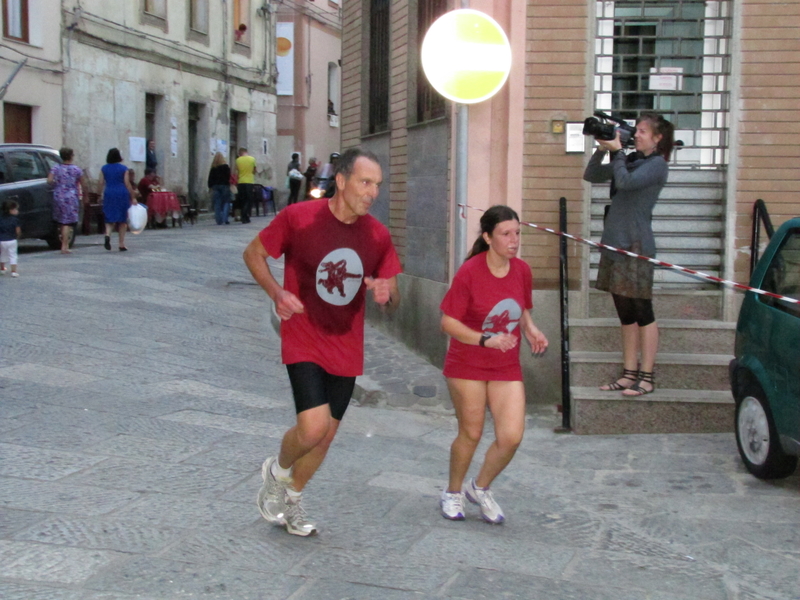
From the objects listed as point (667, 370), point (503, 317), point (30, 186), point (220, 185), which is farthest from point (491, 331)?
point (220, 185)

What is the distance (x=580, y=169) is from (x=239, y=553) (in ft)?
15.7

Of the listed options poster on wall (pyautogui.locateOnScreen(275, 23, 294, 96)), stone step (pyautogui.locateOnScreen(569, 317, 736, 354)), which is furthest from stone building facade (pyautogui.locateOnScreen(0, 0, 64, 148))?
stone step (pyautogui.locateOnScreen(569, 317, 736, 354))

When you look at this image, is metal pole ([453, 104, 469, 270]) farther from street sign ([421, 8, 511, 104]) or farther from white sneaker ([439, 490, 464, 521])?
white sneaker ([439, 490, 464, 521])

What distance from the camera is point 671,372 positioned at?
7.67 meters

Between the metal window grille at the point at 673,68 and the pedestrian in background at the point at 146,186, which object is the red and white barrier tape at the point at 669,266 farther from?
the pedestrian in background at the point at 146,186

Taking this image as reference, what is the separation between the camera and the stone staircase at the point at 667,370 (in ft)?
24.2

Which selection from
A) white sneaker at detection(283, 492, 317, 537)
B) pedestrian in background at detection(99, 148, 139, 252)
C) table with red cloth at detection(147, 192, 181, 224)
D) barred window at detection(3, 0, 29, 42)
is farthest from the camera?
table with red cloth at detection(147, 192, 181, 224)

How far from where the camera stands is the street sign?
7234 mm

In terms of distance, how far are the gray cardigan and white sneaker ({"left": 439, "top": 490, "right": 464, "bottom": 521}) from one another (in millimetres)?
2715

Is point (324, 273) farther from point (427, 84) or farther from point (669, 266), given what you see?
point (427, 84)

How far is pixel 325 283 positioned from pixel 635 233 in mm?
3301

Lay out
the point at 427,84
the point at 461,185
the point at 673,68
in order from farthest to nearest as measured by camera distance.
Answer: the point at 427,84 < the point at 673,68 < the point at 461,185

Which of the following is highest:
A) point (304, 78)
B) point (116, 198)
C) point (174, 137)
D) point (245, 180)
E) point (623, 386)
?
point (304, 78)

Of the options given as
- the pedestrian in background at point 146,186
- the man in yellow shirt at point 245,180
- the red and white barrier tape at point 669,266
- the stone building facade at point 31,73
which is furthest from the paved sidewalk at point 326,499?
the man in yellow shirt at point 245,180
